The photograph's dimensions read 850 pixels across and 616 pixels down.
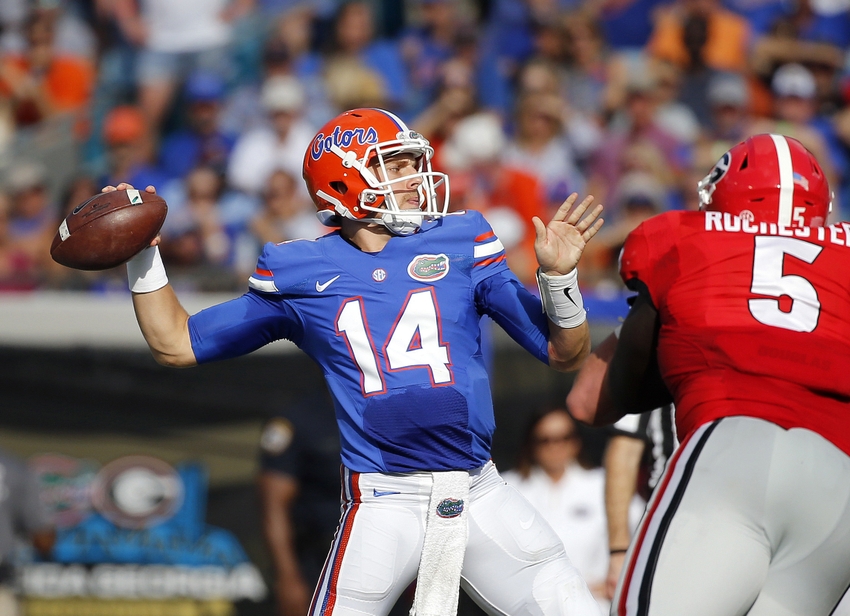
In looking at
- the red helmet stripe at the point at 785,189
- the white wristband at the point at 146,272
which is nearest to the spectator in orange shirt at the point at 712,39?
the red helmet stripe at the point at 785,189

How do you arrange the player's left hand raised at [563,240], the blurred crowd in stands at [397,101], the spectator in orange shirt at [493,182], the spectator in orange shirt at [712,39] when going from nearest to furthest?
the player's left hand raised at [563,240] → the spectator in orange shirt at [493,182] → the blurred crowd in stands at [397,101] → the spectator in orange shirt at [712,39]

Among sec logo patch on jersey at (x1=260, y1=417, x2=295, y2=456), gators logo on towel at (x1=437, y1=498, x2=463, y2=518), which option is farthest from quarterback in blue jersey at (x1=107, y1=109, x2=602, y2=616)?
sec logo patch on jersey at (x1=260, y1=417, x2=295, y2=456)

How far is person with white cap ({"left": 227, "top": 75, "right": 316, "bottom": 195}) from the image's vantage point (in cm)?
812

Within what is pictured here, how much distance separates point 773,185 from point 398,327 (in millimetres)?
1104

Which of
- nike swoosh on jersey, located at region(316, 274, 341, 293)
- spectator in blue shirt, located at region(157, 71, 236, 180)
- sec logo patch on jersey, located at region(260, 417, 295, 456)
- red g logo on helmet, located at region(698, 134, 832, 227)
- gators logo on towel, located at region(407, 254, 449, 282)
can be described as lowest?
sec logo patch on jersey, located at region(260, 417, 295, 456)

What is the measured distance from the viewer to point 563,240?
3.22 metres

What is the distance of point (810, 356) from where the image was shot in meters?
2.72

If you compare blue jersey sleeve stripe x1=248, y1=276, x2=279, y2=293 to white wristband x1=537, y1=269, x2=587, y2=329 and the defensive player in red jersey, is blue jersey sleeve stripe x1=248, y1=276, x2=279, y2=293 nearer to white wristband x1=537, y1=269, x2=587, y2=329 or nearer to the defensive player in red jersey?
white wristband x1=537, y1=269, x2=587, y2=329

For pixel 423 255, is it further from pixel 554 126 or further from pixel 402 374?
pixel 554 126

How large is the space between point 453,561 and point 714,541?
0.90 metres

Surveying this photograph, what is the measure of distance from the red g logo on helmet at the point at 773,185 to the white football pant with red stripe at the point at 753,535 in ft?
2.01

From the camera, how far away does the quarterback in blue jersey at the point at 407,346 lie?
3.22 meters

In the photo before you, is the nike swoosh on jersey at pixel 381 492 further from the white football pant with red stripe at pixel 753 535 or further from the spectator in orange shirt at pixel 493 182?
the spectator in orange shirt at pixel 493 182

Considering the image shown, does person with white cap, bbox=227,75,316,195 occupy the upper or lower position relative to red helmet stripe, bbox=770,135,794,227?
lower
